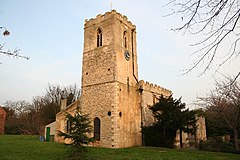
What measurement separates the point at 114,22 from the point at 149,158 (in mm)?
12050

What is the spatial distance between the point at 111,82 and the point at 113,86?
1.42 feet

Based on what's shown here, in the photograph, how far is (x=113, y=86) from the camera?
1658 cm

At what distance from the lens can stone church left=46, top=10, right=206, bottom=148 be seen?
1630cm

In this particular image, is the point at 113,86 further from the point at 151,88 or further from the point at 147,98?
the point at 151,88

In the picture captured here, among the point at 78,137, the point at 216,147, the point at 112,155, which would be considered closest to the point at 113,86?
the point at 112,155

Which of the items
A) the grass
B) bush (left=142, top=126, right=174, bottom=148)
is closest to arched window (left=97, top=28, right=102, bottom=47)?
bush (left=142, top=126, right=174, bottom=148)

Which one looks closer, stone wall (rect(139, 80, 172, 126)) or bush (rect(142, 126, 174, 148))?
bush (rect(142, 126, 174, 148))

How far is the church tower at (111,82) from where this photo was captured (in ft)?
53.2

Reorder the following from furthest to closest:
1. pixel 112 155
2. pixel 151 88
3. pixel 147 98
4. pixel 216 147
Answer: pixel 151 88 < pixel 147 98 < pixel 216 147 < pixel 112 155

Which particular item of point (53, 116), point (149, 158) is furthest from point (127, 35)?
point (53, 116)

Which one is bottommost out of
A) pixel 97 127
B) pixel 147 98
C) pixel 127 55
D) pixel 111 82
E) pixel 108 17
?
pixel 97 127

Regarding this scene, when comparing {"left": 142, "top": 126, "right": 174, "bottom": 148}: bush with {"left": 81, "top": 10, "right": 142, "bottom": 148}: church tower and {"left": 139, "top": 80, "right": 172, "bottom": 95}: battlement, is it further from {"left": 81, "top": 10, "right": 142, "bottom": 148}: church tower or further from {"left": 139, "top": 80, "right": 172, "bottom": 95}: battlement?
{"left": 139, "top": 80, "right": 172, "bottom": 95}: battlement

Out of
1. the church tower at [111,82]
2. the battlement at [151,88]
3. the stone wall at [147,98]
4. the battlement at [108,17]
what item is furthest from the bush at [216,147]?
the battlement at [108,17]

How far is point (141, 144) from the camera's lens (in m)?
18.1
